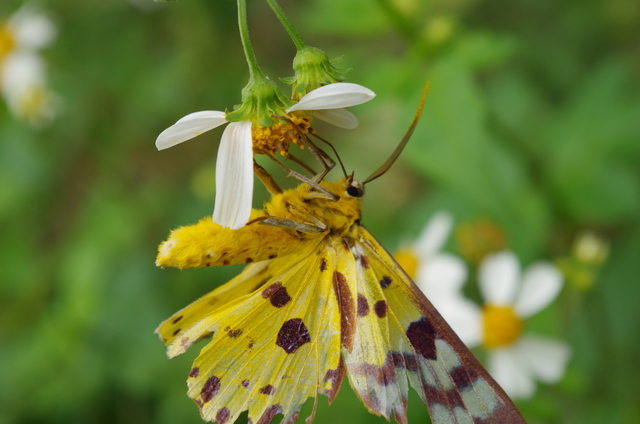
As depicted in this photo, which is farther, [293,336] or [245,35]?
[293,336]

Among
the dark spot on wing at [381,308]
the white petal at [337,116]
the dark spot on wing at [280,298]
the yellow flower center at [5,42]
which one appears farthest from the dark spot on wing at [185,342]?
the yellow flower center at [5,42]

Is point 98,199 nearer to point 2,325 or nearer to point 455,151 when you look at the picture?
point 2,325

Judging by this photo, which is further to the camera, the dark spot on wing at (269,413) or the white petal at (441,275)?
the white petal at (441,275)

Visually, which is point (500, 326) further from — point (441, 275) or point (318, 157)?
point (318, 157)

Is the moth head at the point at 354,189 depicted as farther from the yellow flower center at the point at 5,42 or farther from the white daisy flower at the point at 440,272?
the yellow flower center at the point at 5,42

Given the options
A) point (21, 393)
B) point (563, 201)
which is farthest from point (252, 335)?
point (21, 393)

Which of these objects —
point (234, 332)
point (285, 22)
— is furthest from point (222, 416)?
point (285, 22)
